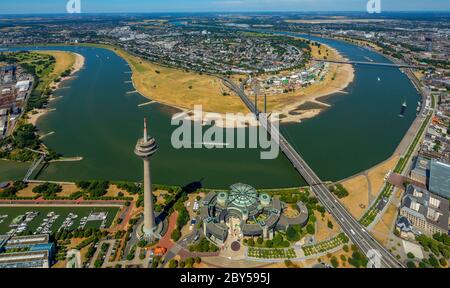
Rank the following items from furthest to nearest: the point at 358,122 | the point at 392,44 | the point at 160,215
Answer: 1. the point at 392,44
2. the point at 358,122
3. the point at 160,215

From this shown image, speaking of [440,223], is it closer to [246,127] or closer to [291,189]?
[291,189]

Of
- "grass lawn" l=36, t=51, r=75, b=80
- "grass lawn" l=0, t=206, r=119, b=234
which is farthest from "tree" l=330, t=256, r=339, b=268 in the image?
"grass lawn" l=36, t=51, r=75, b=80

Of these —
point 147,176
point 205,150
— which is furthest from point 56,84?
point 147,176

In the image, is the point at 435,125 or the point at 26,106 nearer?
the point at 435,125

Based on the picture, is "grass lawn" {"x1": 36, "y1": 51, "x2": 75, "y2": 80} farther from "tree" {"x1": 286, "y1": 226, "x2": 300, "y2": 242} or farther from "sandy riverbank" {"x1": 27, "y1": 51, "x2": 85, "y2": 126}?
"tree" {"x1": 286, "y1": 226, "x2": 300, "y2": 242}
